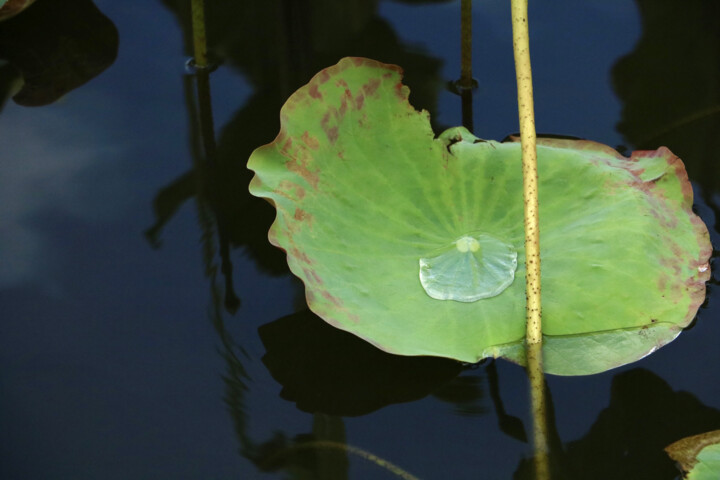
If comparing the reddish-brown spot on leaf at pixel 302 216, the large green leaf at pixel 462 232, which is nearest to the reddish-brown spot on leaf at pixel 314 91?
the large green leaf at pixel 462 232

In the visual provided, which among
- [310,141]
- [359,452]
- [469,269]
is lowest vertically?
[359,452]

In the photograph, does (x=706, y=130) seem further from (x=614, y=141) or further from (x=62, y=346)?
(x=62, y=346)

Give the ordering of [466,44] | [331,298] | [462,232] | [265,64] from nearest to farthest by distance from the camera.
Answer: [331,298], [462,232], [466,44], [265,64]

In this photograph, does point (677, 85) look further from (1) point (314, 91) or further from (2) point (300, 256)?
(2) point (300, 256)

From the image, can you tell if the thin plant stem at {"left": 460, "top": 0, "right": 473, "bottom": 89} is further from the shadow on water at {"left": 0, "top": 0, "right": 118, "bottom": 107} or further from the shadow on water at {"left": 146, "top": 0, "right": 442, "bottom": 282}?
the shadow on water at {"left": 0, "top": 0, "right": 118, "bottom": 107}

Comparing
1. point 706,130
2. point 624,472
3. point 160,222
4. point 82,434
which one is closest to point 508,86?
point 706,130

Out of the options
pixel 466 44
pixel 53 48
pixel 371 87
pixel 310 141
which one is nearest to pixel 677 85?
pixel 466 44

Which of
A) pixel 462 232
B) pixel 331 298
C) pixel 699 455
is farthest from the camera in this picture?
pixel 462 232

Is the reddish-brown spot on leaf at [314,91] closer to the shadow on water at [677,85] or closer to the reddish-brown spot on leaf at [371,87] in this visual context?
the reddish-brown spot on leaf at [371,87]
